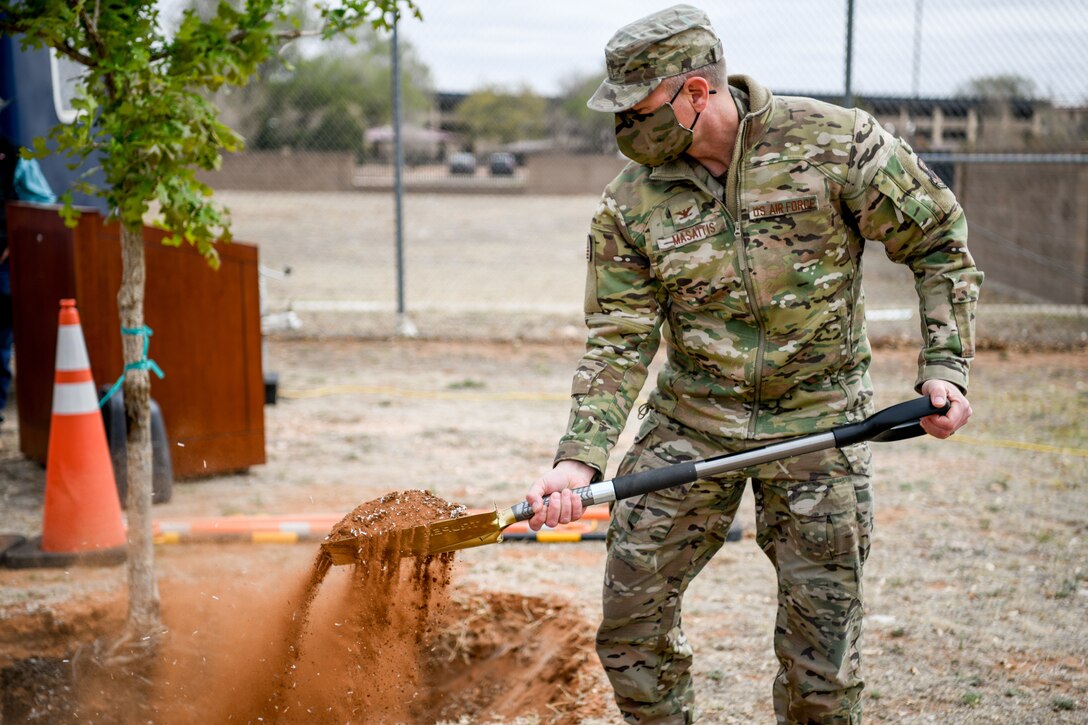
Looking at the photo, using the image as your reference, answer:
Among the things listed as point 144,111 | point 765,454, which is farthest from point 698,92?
point 144,111

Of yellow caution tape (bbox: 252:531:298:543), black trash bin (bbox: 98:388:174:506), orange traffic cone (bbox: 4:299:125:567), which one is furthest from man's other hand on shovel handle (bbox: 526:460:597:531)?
black trash bin (bbox: 98:388:174:506)

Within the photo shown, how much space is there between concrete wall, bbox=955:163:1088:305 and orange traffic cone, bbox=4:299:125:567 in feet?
29.5

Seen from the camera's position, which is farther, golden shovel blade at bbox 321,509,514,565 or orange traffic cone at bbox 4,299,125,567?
orange traffic cone at bbox 4,299,125,567

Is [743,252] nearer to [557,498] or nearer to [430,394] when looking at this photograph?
[557,498]

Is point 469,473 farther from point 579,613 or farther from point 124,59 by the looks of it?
point 124,59

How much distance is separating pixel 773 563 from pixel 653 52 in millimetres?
1381

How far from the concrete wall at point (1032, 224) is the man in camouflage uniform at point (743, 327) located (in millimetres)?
9022

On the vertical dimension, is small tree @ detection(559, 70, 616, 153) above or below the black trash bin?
above

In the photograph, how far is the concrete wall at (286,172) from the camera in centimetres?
1566

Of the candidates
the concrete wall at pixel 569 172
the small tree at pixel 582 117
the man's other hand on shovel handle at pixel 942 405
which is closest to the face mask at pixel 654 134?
the man's other hand on shovel handle at pixel 942 405

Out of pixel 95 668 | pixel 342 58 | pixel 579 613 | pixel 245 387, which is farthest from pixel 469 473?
pixel 342 58

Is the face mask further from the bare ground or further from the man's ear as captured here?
the bare ground

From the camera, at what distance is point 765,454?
271cm

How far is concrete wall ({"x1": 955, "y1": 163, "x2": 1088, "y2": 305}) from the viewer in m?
11.2
